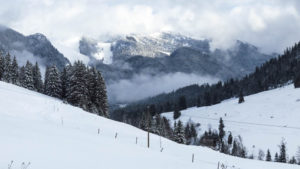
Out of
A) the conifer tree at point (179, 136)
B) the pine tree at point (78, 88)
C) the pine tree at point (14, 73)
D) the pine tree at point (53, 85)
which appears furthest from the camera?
the pine tree at point (14, 73)

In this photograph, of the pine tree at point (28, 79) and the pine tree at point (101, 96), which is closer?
the pine tree at point (101, 96)

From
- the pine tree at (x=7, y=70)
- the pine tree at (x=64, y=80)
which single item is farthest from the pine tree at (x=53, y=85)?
the pine tree at (x=7, y=70)

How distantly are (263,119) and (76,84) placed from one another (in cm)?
8268

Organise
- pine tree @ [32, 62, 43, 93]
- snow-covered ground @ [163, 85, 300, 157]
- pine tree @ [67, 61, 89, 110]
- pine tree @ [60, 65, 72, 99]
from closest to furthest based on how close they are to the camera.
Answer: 1. pine tree @ [67, 61, 89, 110]
2. pine tree @ [60, 65, 72, 99]
3. pine tree @ [32, 62, 43, 93]
4. snow-covered ground @ [163, 85, 300, 157]

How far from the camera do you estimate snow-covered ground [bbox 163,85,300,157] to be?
103225mm

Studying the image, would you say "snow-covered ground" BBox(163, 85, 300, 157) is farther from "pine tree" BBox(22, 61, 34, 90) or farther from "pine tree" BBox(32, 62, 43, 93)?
"pine tree" BBox(22, 61, 34, 90)

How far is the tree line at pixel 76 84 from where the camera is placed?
224 ft

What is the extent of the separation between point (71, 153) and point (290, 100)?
133816 mm

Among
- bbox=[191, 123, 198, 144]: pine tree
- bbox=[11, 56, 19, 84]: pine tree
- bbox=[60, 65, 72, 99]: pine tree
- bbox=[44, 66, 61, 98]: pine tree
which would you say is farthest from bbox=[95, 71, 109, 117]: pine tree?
bbox=[191, 123, 198, 144]: pine tree

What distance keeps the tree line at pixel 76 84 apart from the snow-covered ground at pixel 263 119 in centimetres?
5623

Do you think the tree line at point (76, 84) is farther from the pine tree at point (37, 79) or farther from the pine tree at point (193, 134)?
the pine tree at point (193, 134)

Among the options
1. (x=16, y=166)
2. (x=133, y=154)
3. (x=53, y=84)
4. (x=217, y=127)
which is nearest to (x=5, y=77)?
(x=53, y=84)

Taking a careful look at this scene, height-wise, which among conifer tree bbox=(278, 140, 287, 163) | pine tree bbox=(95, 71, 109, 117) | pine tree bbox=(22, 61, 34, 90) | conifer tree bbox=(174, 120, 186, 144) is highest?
pine tree bbox=(22, 61, 34, 90)

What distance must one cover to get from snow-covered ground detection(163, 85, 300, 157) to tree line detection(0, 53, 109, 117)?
56.2 metres
